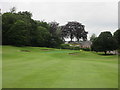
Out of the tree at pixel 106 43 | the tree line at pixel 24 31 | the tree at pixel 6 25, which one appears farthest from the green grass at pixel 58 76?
the tree at pixel 6 25

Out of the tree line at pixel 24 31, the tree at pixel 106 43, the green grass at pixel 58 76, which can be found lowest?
the green grass at pixel 58 76

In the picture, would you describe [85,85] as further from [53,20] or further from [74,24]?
[74,24]

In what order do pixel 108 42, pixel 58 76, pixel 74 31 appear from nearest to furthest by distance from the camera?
pixel 58 76 → pixel 108 42 → pixel 74 31

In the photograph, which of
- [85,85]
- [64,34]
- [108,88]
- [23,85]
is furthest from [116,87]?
[64,34]

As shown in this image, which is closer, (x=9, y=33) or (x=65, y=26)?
(x=9, y=33)

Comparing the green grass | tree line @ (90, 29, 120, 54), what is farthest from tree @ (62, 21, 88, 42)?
the green grass

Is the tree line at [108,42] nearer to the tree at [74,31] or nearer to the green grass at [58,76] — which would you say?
the green grass at [58,76]

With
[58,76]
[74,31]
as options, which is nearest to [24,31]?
[58,76]

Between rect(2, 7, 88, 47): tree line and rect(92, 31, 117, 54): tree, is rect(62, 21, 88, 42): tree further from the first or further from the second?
rect(92, 31, 117, 54): tree

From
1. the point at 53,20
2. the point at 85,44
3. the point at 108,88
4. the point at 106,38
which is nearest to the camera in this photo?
the point at 108,88

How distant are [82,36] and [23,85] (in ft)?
331

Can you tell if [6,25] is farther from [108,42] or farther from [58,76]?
[58,76]

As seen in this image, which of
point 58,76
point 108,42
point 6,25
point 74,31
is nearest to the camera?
point 58,76

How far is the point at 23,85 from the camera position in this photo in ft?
20.7
